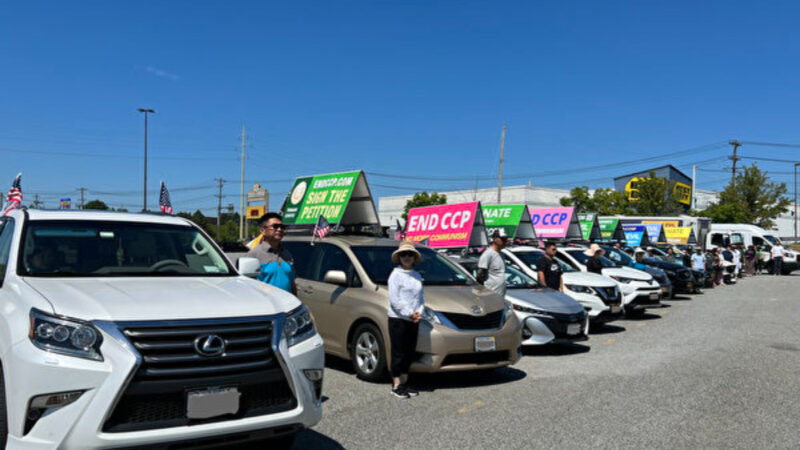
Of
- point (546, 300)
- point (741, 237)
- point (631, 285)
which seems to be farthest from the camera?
point (741, 237)

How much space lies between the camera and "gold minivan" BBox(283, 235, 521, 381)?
7.01 metres

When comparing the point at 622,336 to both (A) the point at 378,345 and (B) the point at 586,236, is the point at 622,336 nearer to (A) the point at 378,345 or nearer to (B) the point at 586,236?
(A) the point at 378,345

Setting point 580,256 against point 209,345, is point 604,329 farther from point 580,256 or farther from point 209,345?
point 209,345

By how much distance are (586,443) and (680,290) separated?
16.4 meters

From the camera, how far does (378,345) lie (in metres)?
7.24

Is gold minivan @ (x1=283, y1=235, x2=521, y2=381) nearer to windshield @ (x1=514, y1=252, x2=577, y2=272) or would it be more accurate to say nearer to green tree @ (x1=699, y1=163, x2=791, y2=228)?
windshield @ (x1=514, y1=252, x2=577, y2=272)

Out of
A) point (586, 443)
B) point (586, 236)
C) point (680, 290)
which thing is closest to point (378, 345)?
point (586, 443)

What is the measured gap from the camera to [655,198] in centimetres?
5784

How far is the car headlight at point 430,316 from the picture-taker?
7.06m

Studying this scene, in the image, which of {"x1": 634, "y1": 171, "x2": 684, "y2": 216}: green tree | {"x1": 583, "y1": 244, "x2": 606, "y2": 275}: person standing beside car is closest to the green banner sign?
{"x1": 583, "y1": 244, "x2": 606, "y2": 275}: person standing beside car

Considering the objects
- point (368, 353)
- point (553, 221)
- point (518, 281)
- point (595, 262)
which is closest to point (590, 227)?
point (553, 221)

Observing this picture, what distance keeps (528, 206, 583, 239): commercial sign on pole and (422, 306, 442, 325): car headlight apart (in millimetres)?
16491

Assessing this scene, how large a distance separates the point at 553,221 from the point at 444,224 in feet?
30.2

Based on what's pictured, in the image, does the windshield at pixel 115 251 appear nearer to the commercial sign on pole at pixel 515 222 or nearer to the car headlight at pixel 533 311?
the car headlight at pixel 533 311
